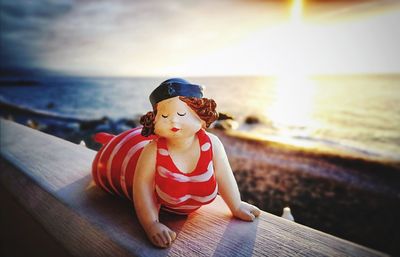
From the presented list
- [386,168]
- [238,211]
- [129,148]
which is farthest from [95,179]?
[386,168]

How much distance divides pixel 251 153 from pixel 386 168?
9.39 feet

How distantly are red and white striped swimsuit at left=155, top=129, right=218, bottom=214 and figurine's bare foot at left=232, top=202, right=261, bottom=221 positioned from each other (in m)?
0.10

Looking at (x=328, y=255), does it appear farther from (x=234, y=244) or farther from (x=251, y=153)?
(x=251, y=153)

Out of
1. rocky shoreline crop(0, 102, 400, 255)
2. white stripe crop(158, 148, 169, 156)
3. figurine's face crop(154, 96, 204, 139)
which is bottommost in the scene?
rocky shoreline crop(0, 102, 400, 255)

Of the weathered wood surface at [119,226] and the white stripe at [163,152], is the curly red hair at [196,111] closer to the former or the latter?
the white stripe at [163,152]

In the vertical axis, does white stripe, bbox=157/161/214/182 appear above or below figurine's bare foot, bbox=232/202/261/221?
above

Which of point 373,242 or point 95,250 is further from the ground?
point 95,250

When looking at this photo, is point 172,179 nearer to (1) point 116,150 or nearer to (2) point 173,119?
(2) point 173,119

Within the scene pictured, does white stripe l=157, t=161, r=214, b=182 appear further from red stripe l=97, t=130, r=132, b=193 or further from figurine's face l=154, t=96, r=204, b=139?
red stripe l=97, t=130, r=132, b=193

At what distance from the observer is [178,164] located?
84cm

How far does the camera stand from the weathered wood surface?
0.73 metres

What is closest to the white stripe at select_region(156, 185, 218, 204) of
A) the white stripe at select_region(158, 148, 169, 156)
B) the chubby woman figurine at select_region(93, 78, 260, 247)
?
the chubby woman figurine at select_region(93, 78, 260, 247)

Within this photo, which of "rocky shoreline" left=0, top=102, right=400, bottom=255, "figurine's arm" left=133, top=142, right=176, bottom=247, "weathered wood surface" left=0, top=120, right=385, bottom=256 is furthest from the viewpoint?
"rocky shoreline" left=0, top=102, right=400, bottom=255

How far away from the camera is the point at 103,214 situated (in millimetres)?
895
